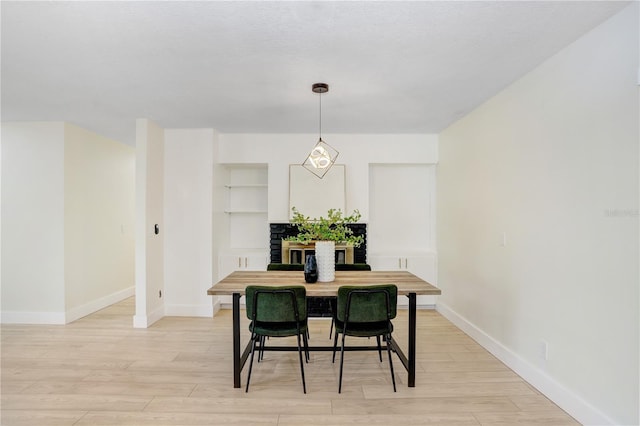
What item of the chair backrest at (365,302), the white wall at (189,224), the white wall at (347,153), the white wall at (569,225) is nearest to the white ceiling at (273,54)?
the white wall at (569,225)

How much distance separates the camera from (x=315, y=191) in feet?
16.8

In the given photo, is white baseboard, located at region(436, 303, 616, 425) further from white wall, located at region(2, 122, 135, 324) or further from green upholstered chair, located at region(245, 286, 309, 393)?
white wall, located at region(2, 122, 135, 324)

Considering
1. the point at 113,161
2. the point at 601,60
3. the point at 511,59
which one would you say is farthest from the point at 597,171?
the point at 113,161

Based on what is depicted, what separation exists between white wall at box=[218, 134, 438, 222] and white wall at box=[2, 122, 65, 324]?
86.4 inches

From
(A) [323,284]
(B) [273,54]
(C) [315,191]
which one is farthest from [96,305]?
(B) [273,54]

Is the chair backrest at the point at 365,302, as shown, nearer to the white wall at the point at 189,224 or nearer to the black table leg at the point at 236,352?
the black table leg at the point at 236,352

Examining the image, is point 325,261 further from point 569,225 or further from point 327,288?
point 569,225

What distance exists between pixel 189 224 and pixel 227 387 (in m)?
2.61

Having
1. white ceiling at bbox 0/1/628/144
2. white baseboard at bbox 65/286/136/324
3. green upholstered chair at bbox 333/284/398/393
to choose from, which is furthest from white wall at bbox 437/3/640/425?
white baseboard at bbox 65/286/136/324

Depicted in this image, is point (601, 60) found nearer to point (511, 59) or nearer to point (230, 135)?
point (511, 59)

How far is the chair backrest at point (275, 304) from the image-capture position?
2715 mm

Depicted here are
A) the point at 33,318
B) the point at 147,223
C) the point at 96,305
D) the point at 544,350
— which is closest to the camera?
the point at 544,350

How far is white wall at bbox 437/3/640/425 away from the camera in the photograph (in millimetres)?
2057

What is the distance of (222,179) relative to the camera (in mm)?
5301
